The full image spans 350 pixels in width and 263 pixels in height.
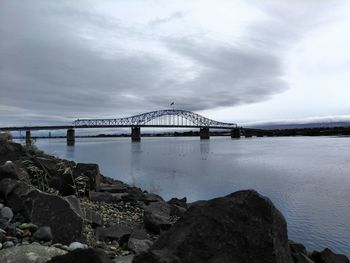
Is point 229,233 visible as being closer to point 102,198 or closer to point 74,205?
point 74,205

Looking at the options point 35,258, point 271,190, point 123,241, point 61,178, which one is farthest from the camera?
point 271,190

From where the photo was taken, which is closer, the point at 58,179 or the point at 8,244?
the point at 8,244

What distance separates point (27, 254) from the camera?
4.58m

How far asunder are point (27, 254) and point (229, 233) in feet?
8.44

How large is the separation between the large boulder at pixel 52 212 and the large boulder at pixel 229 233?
1.71 metres

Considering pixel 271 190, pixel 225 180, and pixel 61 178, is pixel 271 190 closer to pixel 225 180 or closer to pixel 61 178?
pixel 225 180

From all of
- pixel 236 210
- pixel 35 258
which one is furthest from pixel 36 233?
pixel 236 210

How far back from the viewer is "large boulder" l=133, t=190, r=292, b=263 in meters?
4.57

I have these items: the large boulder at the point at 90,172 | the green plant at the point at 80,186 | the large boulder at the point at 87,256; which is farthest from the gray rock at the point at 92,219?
the large boulder at the point at 90,172

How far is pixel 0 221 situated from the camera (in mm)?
5770

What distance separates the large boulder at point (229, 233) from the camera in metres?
4.57

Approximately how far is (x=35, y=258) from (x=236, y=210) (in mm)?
2654

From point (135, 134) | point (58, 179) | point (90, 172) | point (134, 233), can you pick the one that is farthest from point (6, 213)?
point (135, 134)

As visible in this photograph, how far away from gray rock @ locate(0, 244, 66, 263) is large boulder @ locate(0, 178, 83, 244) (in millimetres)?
918
